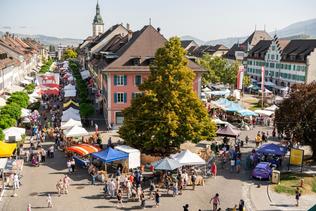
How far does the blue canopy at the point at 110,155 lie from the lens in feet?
102

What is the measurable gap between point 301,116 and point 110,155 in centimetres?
1612

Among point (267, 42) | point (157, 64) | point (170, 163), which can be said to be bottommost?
point (170, 163)

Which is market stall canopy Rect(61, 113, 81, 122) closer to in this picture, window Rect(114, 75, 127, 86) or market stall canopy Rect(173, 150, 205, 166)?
window Rect(114, 75, 127, 86)

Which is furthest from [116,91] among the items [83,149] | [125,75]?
[83,149]

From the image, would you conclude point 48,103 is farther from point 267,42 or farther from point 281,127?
point 267,42

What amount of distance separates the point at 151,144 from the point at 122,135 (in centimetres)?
304

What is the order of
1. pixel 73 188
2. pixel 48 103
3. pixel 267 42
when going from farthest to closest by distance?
1. pixel 267 42
2. pixel 48 103
3. pixel 73 188

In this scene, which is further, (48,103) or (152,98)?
(48,103)

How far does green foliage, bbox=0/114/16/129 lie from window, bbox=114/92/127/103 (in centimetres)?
1217

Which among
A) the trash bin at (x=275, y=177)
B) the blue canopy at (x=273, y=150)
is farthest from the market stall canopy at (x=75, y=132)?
the trash bin at (x=275, y=177)

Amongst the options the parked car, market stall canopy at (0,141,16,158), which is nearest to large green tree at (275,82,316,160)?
the parked car

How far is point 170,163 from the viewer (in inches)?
1164

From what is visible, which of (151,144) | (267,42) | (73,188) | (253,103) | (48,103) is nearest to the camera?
(73,188)

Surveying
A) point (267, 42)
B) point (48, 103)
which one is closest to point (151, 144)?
point (48, 103)
